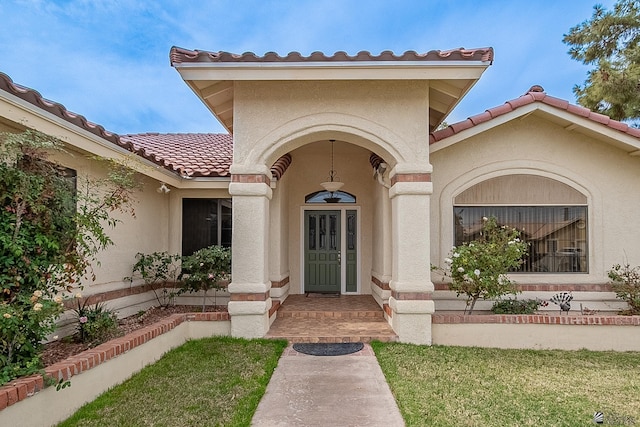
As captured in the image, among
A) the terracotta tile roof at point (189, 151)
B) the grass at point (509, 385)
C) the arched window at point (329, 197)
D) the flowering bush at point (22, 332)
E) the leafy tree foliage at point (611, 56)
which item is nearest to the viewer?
the flowering bush at point (22, 332)

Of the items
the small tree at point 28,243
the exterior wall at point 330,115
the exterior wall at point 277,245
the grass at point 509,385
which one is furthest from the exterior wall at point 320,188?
the small tree at point 28,243

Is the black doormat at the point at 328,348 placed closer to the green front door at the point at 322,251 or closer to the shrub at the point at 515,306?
the shrub at the point at 515,306

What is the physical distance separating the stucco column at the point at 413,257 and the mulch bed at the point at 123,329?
460 cm

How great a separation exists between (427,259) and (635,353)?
4.02 m

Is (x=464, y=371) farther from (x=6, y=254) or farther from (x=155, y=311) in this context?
(x=155, y=311)

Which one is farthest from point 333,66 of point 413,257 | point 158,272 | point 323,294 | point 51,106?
point 323,294

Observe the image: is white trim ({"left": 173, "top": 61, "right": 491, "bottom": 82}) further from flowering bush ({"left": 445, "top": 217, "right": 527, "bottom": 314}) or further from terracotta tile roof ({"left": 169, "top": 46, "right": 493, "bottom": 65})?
flowering bush ({"left": 445, "top": 217, "right": 527, "bottom": 314})

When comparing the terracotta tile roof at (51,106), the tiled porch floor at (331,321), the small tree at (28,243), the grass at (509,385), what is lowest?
the grass at (509,385)

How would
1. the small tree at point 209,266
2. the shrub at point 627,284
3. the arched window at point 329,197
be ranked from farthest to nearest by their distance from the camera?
the arched window at point 329,197 → the small tree at point 209,266 → the shrub at point 627,284

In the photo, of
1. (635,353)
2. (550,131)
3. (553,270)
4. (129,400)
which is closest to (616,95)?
(550,131)

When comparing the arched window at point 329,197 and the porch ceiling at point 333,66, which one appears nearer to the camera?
the porch ceiling at point 333,66

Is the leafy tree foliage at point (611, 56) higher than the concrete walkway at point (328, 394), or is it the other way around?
the leafy tree foliage at point (611, 56)

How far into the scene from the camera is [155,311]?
9531 millimetres

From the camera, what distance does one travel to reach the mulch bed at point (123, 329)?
581 cm
